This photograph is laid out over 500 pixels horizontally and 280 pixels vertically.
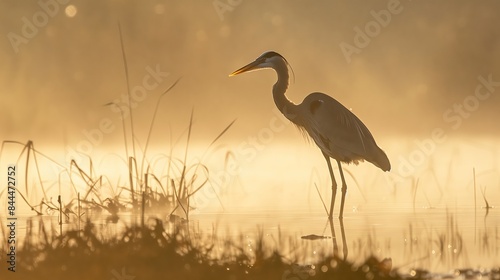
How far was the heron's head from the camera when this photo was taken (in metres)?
12.0

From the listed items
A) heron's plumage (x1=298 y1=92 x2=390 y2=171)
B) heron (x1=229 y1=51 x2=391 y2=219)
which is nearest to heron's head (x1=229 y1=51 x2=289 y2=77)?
heron (x1=229 y1=51 x2=391 y2=219)

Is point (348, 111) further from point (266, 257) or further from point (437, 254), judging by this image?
point (266, 257)

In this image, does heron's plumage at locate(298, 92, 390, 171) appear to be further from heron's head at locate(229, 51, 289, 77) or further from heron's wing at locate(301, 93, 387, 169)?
heron's head at locate(229, 51, 289, 77)

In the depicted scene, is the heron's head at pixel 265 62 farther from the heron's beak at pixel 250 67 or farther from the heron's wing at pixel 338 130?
the heron's wing at pixel 338 130

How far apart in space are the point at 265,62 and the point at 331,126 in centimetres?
138

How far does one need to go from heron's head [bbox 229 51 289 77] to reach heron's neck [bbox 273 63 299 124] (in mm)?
80

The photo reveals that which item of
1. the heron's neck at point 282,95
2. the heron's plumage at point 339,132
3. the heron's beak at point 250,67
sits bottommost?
the heron's plumage at point 339,132

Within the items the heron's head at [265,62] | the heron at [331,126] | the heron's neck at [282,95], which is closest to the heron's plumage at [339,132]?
the heron at [331,126]

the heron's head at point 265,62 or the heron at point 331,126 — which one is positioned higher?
the heron's head at point 265,62

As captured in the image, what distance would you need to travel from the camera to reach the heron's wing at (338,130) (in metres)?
11.7

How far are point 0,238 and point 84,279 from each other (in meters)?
1.87

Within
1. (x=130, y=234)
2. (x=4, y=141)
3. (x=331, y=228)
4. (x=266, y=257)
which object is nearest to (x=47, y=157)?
(x=4, y=141)

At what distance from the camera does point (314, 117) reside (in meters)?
11.8

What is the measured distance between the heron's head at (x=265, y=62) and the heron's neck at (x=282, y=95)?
80mm
